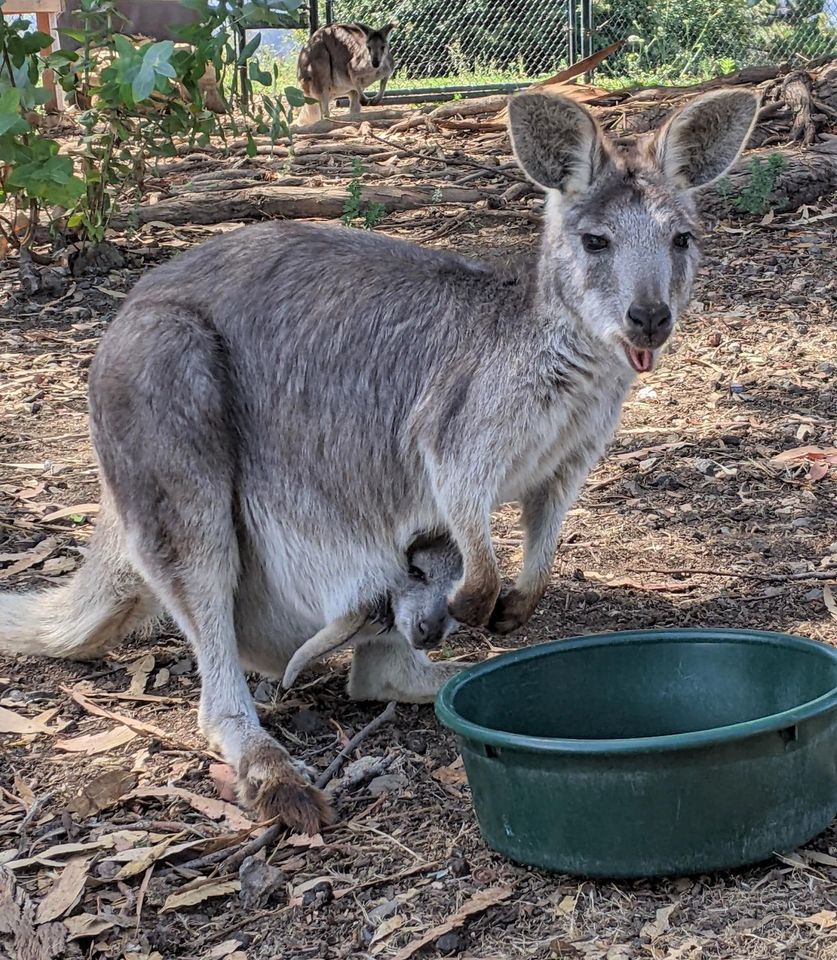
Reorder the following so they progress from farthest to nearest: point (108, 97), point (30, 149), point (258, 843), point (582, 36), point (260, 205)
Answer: point (582, 36) < point (260, 205) < point (108, 97) < point (30, 149) < point (258, 843)

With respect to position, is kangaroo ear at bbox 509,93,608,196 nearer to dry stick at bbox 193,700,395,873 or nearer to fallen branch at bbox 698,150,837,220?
dry stick at bbox 193,700,395,873

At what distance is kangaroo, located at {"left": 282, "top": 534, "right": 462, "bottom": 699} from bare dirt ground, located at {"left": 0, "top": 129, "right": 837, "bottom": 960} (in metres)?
0.21

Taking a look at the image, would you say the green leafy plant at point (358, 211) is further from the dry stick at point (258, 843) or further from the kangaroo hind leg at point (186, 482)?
the dry stick at point (258, 843)

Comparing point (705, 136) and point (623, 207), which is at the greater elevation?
point (705, 136)

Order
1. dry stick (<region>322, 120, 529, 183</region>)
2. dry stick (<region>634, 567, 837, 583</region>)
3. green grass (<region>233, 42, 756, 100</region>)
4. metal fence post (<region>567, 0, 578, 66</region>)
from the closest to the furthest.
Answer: dry stick (<region>634, 567, 837, 583</region>) < dry stick (<region>322, 120, 529, 183</region>) < metal fence post (<region>567, 0, 578, 66</region>) < green grass (<region>233, 42, 756, 100</region>)

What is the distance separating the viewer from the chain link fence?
15.7 m

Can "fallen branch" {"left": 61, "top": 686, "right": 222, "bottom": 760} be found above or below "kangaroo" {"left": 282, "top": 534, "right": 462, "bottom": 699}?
below

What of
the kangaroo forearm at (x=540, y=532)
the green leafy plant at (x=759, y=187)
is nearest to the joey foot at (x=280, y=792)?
the kangaroo forearm at (x=540, y=532)

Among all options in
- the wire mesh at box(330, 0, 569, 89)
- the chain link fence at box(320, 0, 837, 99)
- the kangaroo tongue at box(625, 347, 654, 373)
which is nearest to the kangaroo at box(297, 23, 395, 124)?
the chain link fence at box(320, 0, 837, 99)

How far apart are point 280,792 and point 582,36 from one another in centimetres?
1376

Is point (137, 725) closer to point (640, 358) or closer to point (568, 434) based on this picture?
point (568, 434)

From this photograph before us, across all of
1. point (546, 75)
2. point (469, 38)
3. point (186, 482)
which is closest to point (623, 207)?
point (186, 482)

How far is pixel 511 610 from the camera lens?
3.52 m

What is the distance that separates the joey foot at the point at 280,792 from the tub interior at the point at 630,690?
15.6 inches
